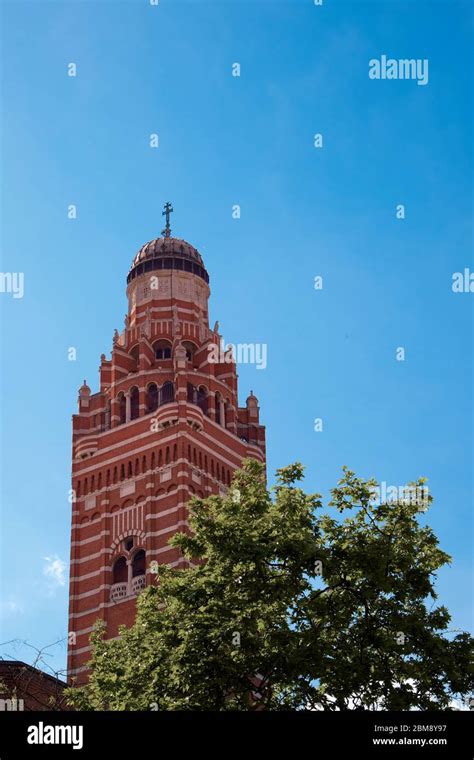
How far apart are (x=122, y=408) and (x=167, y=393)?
3154 millimetres

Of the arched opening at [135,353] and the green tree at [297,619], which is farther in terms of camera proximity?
the arched opening at [135,353]

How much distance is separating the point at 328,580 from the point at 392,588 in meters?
1.76

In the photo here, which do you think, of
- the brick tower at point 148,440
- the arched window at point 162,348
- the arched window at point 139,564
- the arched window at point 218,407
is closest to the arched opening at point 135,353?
the brick tower at point 148,440

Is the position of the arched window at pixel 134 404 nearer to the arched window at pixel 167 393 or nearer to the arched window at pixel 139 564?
the arched window at pixel 167 393

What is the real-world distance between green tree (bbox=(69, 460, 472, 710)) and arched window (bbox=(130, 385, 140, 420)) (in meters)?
41.9

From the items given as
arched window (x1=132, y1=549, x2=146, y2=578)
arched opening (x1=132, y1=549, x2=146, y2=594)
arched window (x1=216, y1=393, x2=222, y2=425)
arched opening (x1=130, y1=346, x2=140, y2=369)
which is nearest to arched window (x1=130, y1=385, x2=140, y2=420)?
arched opening (x1=130, y1=346, x2=140, y2=369)

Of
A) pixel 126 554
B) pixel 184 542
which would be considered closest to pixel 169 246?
pixel 126 554

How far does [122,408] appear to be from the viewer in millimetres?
78312

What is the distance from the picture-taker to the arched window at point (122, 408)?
7781 cm

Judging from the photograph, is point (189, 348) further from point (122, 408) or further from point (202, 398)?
point (122, 408)

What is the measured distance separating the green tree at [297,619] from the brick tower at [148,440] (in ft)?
111

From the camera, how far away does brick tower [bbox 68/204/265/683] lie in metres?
71.9

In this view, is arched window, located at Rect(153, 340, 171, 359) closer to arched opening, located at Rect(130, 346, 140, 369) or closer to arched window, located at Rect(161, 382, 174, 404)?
arched opening, located at Rect(130, 346, 140, 369)

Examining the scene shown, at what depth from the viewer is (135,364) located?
266 feet
